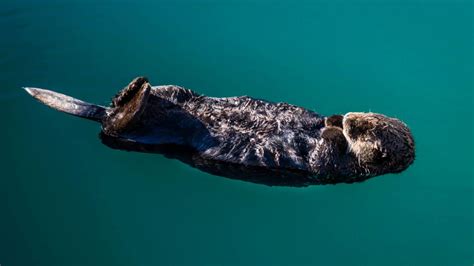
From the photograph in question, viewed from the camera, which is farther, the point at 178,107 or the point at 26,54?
the point at 26,54

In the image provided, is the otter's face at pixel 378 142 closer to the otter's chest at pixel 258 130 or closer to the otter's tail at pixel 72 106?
the otter's chest at pixel 258 130

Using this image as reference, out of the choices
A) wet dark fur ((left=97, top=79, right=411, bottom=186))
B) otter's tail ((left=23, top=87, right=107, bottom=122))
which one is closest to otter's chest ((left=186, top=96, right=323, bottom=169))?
wet dark fur ((left=97, top=79, right=411, bottom=186))

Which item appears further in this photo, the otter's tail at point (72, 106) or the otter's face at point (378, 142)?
the otter's tail at point (72, 106)

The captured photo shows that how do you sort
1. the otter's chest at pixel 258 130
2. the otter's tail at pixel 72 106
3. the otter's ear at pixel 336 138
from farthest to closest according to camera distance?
the otter's tail at pixel 72 106 → the otter's ear at pixel 336 138 → the otter's chest at pixel 258 130

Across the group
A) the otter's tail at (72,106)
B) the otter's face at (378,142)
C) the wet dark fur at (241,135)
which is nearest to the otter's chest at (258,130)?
the wet dark fur at (241,135)

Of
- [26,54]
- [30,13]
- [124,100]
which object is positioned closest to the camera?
[124,100]

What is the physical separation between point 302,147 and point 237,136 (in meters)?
0.55

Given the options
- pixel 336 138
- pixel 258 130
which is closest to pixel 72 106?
pixel 258 130

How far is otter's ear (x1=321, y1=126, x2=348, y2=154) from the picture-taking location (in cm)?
431

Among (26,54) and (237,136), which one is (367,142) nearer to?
(237,136)

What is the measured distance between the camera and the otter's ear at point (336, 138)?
14.1ft

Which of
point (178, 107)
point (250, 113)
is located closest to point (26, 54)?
point (178, 107)

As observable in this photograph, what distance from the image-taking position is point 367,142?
4242mm

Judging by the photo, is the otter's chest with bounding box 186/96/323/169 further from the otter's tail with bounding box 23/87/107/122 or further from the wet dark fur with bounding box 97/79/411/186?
the otter's tail with bounding box 23/87/107/122
